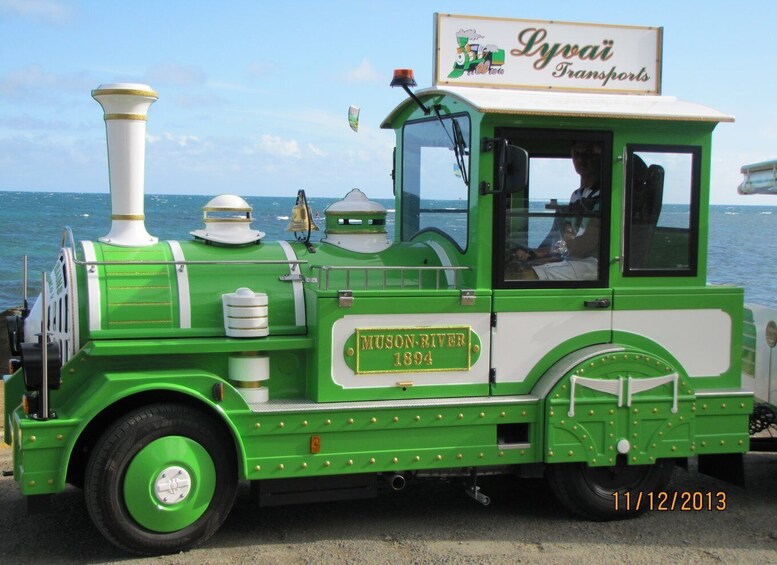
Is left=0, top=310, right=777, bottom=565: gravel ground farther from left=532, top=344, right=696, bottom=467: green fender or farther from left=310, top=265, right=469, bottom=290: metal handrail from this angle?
left=310, top=265, right=469, bottom=290: metal handrail

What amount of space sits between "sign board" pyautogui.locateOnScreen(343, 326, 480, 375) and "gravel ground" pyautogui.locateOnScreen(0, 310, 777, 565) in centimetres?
103

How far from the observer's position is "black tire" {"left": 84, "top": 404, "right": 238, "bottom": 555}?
4844 millimetres

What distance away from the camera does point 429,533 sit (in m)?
5.50

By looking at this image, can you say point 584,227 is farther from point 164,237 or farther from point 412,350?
point 164,237

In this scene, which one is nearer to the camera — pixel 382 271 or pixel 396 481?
pixel 396 481

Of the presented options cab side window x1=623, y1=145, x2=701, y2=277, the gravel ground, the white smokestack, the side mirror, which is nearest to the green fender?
the gravel ground

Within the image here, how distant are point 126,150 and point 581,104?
2772mm

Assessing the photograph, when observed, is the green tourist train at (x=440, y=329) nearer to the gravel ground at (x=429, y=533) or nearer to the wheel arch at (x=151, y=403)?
the wheel arch at (x=151, y=403)

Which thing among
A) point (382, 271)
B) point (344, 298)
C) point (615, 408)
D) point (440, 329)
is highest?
point (382, 271)

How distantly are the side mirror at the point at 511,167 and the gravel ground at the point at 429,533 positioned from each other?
2.11 metres

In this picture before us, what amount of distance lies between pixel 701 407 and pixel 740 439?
35 centimetres

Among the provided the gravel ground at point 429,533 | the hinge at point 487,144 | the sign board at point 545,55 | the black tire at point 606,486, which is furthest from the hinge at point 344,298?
the black tire at point 606,486

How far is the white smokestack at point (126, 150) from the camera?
5363 mm

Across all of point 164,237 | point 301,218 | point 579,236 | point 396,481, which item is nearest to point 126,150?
point 301,218
